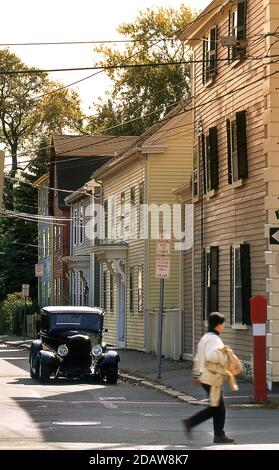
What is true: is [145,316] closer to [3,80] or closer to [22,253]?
[22,253]

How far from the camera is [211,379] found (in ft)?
51.6

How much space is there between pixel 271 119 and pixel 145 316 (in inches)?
724

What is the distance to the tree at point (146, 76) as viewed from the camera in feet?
232

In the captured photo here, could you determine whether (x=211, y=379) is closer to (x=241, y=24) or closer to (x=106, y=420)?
(x=106, y=420)

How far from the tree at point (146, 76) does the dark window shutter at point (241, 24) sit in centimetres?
4107

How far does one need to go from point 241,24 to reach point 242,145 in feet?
9.09

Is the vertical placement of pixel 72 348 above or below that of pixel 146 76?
below

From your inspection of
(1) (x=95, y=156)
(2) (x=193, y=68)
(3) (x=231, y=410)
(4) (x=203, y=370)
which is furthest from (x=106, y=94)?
(4) (x=203, y=370)

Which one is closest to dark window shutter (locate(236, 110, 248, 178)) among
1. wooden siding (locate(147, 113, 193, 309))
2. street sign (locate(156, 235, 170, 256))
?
street sign (locate(156, 235, 170, 256))

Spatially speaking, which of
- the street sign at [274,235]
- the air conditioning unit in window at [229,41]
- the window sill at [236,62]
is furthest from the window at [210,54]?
the street sign at [274,235]

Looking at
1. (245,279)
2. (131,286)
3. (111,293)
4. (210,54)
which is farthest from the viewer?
(111,293)

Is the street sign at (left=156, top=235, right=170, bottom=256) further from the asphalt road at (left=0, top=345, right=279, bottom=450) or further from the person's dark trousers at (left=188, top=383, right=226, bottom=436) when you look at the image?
the person's dark trousers at (left=188, top=383, right=226, bottom=436)

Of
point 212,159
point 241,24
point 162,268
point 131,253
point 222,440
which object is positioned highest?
point 241,24

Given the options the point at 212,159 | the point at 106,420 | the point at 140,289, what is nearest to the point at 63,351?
the point at 212,159
